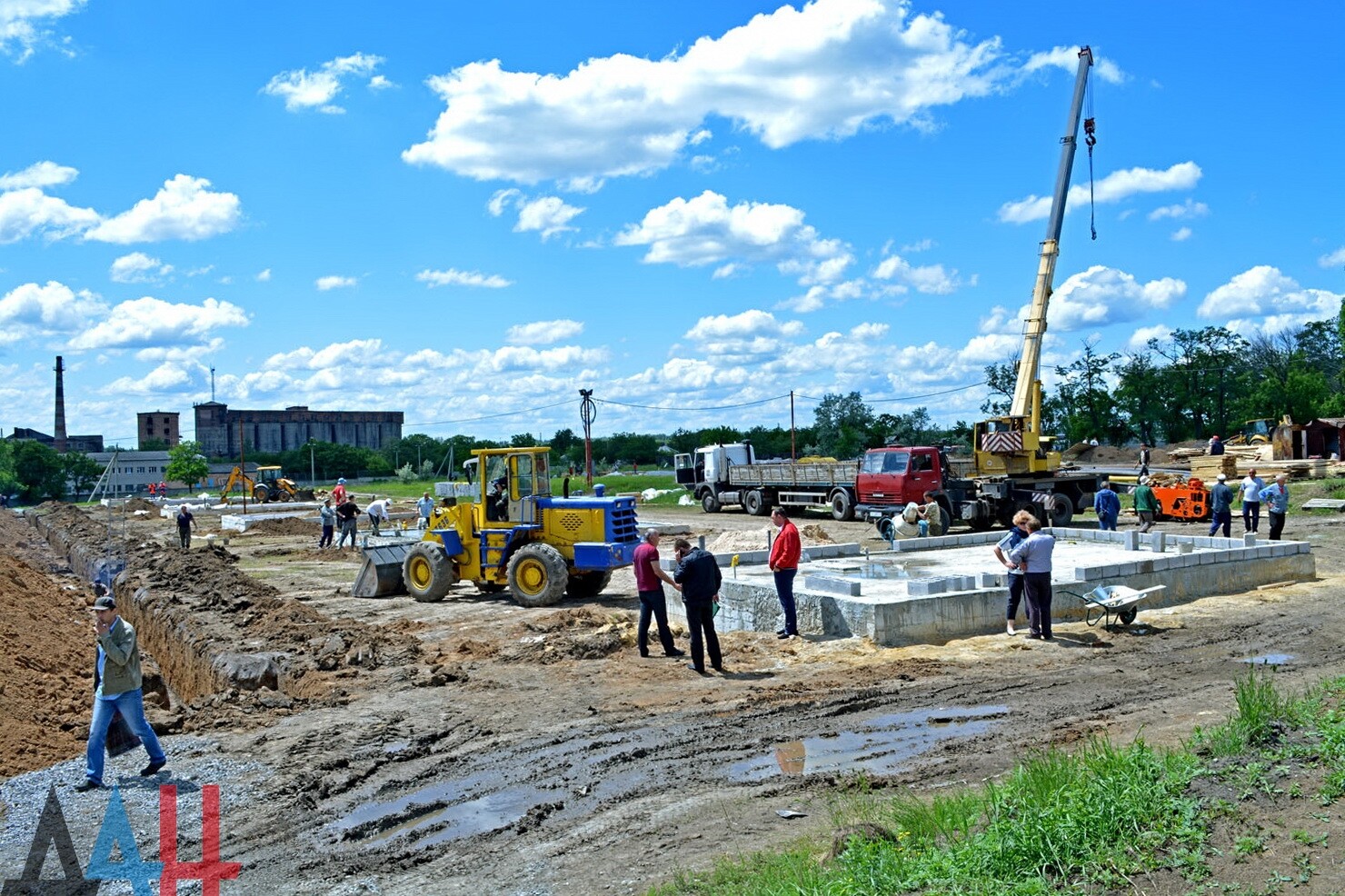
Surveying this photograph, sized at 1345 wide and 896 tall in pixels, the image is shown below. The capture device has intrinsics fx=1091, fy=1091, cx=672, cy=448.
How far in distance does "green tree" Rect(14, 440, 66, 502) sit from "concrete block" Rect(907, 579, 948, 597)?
3586 inches

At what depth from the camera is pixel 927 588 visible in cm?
1250

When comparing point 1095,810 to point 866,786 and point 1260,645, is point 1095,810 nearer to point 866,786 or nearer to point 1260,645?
point 866,786

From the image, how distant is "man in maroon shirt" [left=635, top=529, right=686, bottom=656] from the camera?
37.6ft

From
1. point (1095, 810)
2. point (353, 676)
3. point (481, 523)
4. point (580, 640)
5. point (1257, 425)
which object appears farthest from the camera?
point (1257, 425)

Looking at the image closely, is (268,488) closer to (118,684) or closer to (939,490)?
(939,490)

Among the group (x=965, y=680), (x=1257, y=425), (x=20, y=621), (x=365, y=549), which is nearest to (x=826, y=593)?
(x=965, y=680)

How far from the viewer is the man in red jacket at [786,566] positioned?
1207 centimetres

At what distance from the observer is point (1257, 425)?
1880 inches

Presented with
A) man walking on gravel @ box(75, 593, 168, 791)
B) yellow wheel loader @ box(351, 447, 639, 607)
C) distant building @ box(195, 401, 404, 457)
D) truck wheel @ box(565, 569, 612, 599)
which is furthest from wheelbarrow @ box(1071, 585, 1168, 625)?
distant building @ box(195, 401, 404, 457)

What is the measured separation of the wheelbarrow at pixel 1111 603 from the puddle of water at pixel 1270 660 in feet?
5.00

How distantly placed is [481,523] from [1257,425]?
138 feet

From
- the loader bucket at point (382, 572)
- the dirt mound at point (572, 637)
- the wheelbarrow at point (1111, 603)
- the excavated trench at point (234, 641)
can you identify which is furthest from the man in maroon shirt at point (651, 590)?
the loader bucket at point (382, 572)

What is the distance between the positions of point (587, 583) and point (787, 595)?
→ 5577 millimetres

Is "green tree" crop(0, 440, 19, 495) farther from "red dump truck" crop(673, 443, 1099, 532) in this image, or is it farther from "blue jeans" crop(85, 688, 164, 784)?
"blue jeans" crop(85, 688, 164, 784)
